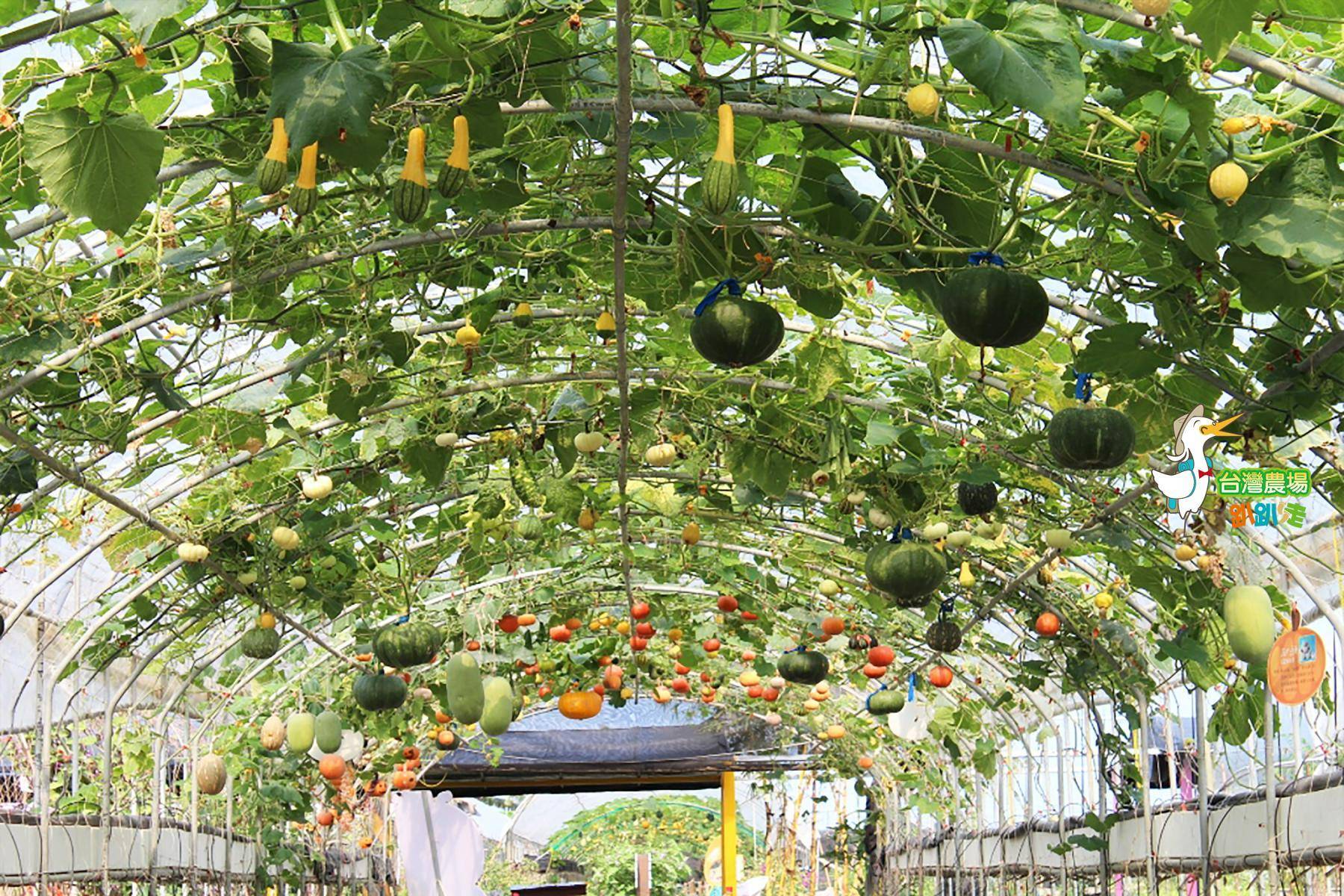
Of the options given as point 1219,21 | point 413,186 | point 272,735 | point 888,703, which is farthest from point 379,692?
point 1219,21

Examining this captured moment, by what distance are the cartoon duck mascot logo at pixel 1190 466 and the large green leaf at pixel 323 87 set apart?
9.05 ft

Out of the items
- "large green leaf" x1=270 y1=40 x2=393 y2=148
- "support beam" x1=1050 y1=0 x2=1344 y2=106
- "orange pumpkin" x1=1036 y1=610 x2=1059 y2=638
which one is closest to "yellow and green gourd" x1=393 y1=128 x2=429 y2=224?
"large green leaf" x1=270 y1=40 x2=393 y2=148

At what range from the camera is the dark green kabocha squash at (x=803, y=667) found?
10383 mm

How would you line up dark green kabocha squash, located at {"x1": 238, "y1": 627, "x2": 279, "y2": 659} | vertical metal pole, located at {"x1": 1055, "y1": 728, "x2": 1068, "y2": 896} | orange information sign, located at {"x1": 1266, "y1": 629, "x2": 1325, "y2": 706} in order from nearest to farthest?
orange information sign, located at {"x1": 1266, "y1": 629, "x2": 1325, "y2": 706} < dark green kabocha squash, located at {"x1": 238, "y1": 627, "x2": 279, "y2": 659} < vertical metal pole, located at {"x1": 1055, "y1": 728, "x2": 1068, "y2": 896}

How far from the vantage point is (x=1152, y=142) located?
3.84m

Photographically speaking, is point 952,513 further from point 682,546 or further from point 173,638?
point 173,638

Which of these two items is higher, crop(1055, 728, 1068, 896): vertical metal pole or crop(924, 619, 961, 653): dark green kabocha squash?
crop(924, 619, 961, 653): dark green kabocha squash

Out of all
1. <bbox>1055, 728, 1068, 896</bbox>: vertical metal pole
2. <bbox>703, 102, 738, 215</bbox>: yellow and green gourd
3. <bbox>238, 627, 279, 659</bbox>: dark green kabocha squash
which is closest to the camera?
<bbox>703, 102, 738, 215</bbox>: yellow and green gourd

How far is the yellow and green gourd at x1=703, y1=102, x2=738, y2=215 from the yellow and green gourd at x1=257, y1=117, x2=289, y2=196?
3.13 ft

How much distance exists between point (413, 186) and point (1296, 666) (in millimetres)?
3527

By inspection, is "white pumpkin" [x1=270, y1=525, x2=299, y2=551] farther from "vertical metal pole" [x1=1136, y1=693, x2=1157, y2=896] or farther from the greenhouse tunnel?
"vertical metal pole" [x1=1136, y1=693, x2=1157, y2=896]

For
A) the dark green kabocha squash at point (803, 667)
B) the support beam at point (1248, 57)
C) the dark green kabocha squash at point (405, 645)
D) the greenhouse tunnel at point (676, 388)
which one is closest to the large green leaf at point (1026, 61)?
the greenhouse tunnel at point (676, 388)

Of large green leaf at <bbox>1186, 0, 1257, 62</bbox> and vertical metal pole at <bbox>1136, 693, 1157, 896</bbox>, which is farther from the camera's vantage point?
vertical metal pole at <bbox>1136, 693, 1157, 896</bbox>

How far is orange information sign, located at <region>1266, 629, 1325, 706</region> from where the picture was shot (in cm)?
527
